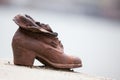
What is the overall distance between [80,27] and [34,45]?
24.6 inches

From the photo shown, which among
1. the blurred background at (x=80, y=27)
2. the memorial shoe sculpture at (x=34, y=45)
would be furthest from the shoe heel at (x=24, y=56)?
the blurred background at (x=80, y=27)

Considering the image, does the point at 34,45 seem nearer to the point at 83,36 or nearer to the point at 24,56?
the point at 24,56

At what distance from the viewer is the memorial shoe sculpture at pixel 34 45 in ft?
3.52

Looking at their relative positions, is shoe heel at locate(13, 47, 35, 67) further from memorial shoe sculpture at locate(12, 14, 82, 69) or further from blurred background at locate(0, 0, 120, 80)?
blurred background at locate(0, 0, 120, 80)

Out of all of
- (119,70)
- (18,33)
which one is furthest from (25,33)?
(119,70)

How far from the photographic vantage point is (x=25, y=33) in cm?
108

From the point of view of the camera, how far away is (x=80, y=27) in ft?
5.51

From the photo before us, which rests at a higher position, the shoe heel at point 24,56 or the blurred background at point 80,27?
the blurred background at point 80,27

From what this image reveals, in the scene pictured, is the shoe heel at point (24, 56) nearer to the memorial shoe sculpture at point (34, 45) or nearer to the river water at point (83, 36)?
the memorial shoe sculpture at point (34, 45)

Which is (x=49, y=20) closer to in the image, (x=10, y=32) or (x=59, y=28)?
(x=59, y=28)

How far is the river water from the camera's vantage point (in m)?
1.65

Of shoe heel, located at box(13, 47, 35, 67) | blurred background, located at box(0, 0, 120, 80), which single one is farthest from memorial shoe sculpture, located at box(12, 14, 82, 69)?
blurred background, located at box(0, 0, 120, 80)

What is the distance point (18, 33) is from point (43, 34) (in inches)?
2.6

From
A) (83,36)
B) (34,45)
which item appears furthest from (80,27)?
(34,45)
